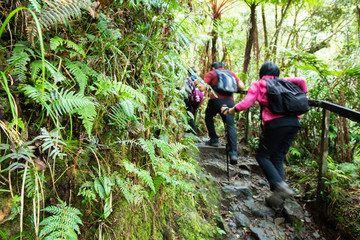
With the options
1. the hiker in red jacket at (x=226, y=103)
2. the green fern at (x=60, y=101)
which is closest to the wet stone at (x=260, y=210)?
the hiker in red jacket at (x=226, y=103)

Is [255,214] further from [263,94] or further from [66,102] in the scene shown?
[66,102]

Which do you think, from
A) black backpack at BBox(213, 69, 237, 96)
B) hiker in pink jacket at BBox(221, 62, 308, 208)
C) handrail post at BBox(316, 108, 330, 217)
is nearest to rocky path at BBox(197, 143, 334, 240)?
hiker in pink jacket at BBox(221, 62, 308, 208)

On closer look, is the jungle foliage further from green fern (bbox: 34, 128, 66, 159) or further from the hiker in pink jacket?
the hiker in pink jacket

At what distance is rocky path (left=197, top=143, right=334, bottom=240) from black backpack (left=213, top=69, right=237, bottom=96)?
148cm

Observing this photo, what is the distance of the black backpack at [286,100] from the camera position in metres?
3.00

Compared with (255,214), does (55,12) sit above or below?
above

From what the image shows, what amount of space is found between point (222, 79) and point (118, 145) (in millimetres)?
3209

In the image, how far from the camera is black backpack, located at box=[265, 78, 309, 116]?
300cm

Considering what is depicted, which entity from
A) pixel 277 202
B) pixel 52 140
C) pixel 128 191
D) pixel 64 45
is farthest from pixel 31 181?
pixel 277 202

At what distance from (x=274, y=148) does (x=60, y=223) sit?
299cm

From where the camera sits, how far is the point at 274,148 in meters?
3.30

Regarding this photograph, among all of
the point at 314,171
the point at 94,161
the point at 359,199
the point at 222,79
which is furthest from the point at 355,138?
the point at 94,161

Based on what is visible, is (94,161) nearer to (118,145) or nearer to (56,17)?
(118,145)

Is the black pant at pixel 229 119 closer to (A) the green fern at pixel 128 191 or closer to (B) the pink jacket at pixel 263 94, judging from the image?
(B) the pink jacket at pixel 263 94
